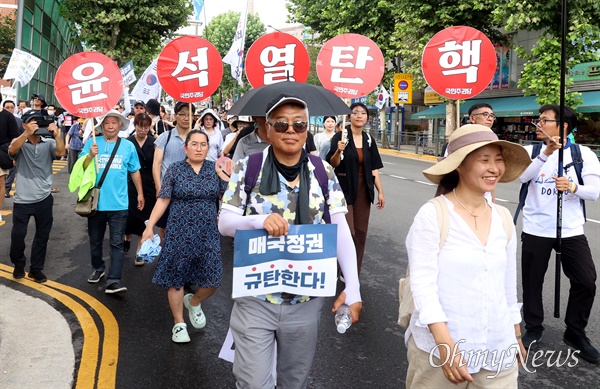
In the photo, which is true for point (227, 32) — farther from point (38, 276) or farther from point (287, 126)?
point (287, 126)

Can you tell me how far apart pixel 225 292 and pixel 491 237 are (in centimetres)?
383

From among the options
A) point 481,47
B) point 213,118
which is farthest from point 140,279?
point 481,47

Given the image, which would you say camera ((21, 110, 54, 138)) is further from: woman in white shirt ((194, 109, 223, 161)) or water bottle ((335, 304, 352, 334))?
water bottle ((335, 304, 352, 334))

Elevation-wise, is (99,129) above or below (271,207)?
above

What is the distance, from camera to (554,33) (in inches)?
734

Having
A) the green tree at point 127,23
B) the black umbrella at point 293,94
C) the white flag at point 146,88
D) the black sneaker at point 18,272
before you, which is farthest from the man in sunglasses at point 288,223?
the green tree at point 127,23

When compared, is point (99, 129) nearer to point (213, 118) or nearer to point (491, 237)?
point (213, 118)

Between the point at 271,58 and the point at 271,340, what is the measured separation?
4603 mm

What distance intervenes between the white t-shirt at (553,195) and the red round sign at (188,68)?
4063mm

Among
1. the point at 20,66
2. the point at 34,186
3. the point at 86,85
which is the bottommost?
the point at 34,186

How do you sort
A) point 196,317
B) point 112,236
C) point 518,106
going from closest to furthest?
point 196,317 → point 112,236 → point 518,106

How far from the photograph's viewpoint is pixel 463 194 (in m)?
2.52

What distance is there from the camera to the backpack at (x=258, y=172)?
107 inches

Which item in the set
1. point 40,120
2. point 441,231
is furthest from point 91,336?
point 441,231
